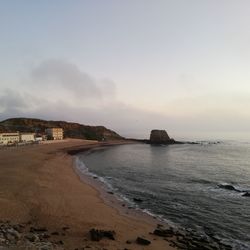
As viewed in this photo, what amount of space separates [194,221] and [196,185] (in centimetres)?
1543

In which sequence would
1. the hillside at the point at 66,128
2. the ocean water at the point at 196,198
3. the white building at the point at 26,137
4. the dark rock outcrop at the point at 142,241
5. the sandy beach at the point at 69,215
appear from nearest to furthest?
the sandy beach at the point at 69,215 < the dark rock outcrop at the point at 142,241 < the ocean water at the point at 196,198 < the white building at the point at 26,137 < the hillside at the point at 66,128

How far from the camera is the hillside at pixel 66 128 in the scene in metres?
173

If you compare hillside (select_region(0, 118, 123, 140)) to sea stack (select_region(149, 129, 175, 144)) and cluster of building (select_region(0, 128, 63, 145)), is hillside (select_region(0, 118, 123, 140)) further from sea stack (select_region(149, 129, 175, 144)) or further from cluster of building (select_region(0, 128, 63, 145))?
sea stack (select_region(149, 129, 175, 144))

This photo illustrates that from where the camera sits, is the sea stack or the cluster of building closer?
the cluster of building

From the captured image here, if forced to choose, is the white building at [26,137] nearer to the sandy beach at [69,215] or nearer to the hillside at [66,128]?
the hillside at [66,128]

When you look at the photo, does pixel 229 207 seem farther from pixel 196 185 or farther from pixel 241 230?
pixel 196 185

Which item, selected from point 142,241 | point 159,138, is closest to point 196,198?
point 142,241

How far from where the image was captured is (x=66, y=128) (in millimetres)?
184625

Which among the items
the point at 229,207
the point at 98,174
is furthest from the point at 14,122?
the point at 229,207

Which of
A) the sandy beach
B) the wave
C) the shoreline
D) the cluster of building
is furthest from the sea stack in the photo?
the shoreline

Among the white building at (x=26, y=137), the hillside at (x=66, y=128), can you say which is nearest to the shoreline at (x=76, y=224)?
the white building at (x=26, y=137)

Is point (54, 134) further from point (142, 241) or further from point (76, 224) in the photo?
point (142, 241)

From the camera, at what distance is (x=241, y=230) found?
22656 millimetres

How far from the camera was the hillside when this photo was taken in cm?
17275
